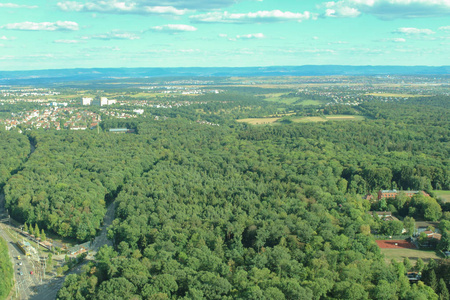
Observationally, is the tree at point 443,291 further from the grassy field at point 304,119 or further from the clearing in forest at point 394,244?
the grassy field at point 304,119

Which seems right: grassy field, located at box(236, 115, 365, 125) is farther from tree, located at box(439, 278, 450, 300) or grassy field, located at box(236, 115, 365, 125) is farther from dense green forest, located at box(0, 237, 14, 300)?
tree, located at box(439, 278, 450, 300)

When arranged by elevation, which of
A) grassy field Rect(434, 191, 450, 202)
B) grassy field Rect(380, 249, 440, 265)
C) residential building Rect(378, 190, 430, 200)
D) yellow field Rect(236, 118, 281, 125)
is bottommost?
grassy field Rect(380, 249, 440, 265)

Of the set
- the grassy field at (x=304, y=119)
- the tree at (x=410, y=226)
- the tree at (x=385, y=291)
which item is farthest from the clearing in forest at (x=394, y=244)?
the grassy field at (x=304, y=119)

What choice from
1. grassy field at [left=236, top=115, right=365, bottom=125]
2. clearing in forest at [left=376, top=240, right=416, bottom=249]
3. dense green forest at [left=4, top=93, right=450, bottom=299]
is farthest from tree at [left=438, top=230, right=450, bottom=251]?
grassy field at [left=236, top=115, right=365, bottom=125]

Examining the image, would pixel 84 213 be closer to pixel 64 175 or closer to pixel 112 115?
pixel 64 175

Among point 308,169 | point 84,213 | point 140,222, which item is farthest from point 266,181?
point 84,213

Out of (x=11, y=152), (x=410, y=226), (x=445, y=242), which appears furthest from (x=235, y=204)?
(x=11, y=152)
